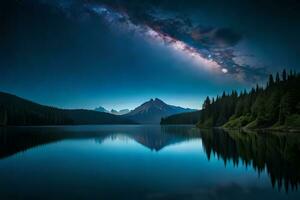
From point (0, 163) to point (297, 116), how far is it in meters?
94.8

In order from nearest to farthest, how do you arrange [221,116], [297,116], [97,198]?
1. [97,198]
2. [297,116]
3. [221,116]

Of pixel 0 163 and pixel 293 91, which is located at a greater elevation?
pixel 293 91

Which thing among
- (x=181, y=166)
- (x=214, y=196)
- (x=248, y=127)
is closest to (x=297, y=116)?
(x=248, y=127)

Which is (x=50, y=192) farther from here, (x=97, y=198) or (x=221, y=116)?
(x=221, y=116)

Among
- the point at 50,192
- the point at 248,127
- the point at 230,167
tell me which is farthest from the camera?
the point at 248,127

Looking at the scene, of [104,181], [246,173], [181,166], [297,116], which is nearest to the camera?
[104,181]

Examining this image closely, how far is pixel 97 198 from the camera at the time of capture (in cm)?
1595

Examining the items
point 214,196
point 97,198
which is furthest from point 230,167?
point 97,198

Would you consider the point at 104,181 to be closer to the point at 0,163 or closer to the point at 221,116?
the point at 0,163

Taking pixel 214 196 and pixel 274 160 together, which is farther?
pixel 274 160

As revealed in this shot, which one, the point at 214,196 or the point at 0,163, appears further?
the point at 0,163

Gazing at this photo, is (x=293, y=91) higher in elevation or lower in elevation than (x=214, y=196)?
higher

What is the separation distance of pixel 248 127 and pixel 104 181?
113430mm

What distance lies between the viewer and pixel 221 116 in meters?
177
